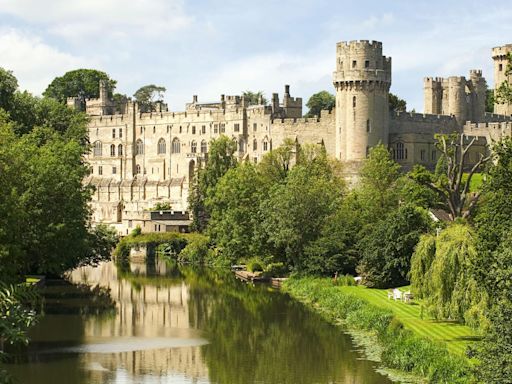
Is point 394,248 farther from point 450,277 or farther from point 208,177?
point 208,177

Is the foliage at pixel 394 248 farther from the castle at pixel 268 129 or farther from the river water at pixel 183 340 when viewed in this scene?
the castle at pixel 268 129

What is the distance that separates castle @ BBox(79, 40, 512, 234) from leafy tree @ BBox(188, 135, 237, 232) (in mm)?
2631

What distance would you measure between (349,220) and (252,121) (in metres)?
41.3

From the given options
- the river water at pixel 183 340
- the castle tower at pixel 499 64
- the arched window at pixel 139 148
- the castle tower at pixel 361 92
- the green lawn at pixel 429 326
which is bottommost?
the river water at pixel 183 340

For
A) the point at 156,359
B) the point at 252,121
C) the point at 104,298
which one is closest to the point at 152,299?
the point at 104,298

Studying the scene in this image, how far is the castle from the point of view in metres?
82.9

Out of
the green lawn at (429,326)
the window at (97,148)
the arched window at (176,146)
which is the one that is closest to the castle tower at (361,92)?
the arched window at (176,146)

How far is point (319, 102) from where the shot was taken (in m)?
126

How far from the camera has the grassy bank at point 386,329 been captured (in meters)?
30.3

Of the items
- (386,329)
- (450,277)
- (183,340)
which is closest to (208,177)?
(183,340)

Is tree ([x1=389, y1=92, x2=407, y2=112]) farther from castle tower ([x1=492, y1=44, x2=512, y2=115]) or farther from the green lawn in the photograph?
the green lawn

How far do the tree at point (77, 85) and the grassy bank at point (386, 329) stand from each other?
77863 millimetres

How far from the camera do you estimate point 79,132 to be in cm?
6950

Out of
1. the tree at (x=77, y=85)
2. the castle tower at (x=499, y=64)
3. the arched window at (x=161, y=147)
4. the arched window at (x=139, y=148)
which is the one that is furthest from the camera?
the tree at (x=77, y=85)
